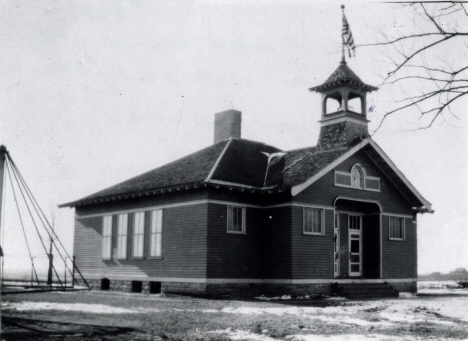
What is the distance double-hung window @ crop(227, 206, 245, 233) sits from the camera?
23.2 metres

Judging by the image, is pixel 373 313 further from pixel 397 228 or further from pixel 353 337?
pixel 397 228

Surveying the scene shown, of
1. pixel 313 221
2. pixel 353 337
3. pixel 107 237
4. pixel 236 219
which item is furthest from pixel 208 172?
pixel 353 337

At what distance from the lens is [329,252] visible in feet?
78.4

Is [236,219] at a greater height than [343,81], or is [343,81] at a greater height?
[343,81]

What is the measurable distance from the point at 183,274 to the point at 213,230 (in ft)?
7.29

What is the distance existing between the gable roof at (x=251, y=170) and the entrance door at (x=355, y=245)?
2.63m

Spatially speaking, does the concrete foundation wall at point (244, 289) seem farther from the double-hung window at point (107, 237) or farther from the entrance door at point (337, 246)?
the double-hung window at point (107, 237)

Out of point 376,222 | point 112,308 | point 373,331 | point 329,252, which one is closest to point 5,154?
point 112,308

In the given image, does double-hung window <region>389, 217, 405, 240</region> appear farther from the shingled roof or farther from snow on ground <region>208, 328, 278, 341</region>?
snow on ground <region>208, 328, 278, 341</region>

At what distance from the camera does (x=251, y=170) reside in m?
25.4

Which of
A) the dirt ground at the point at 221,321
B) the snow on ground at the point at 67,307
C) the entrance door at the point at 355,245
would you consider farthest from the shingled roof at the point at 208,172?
the snow on ground at the point at 67,307

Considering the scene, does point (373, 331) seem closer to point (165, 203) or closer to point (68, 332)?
point (68, 332)

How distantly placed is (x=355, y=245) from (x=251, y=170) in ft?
20.0

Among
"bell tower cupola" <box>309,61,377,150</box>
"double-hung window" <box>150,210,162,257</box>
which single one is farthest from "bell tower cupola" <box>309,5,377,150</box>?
"double-hung window" <box>150,210,162,257</box>
